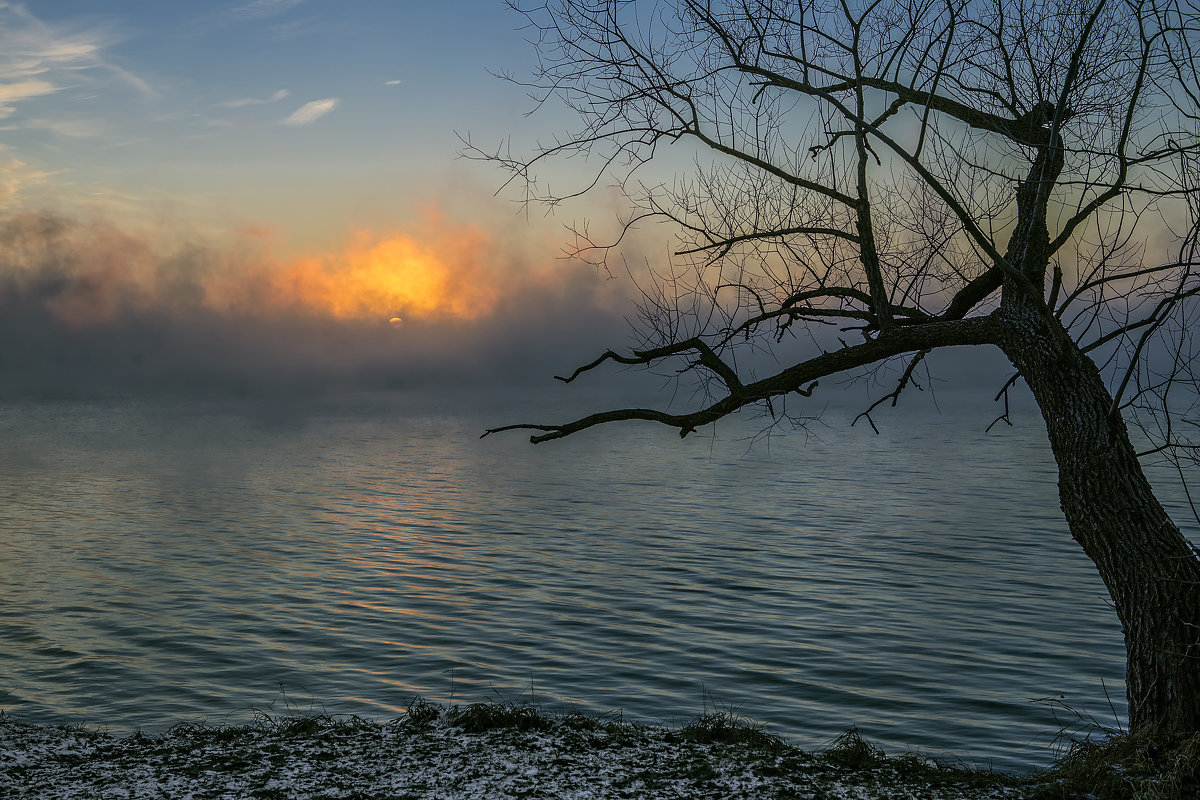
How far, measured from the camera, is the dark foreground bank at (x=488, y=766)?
661 cm

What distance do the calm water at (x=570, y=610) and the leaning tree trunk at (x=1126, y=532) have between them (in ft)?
10.1

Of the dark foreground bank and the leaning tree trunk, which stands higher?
the leaning tree trunk

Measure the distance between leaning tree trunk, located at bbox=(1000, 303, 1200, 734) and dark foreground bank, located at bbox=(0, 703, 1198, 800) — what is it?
0.68 m

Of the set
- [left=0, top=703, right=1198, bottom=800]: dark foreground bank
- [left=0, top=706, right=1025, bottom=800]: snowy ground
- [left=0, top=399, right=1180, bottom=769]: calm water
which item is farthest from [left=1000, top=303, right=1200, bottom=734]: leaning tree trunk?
[left=0, top=399, right=1180, bottom=769]: calm water

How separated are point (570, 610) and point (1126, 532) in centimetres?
1153

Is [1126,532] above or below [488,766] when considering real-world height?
above

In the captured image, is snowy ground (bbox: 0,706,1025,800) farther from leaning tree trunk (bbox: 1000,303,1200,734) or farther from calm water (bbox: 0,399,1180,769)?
calm water (bbox: 0,399,1180,769)

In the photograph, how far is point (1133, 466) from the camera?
7250 millimetres

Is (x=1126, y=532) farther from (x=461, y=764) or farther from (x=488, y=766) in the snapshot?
(x=461, y=764)

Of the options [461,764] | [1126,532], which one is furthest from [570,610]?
[1126,532]

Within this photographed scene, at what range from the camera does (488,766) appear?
713 centimetres

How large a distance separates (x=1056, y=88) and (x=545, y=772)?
6674mm

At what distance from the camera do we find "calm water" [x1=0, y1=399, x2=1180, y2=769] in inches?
464

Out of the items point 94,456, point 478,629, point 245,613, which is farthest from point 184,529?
point 94,456
